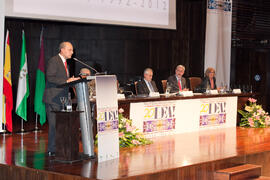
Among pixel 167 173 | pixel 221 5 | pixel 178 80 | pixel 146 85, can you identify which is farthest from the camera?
Answer: pixel 221 5

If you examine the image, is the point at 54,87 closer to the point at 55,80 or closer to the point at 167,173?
the point at 55,80

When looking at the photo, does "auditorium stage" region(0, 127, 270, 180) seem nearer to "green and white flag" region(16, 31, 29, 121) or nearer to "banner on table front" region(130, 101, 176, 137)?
"banner on table front" region(130, 101, 176, 137)

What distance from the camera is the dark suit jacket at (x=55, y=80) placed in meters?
5.15

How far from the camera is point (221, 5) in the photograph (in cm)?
1010

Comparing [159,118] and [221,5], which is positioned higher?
[221,5]

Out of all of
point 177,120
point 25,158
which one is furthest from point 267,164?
point 25,158

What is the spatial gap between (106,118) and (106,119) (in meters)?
0.01

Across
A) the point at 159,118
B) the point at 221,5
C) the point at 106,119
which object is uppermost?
the point at 221,5

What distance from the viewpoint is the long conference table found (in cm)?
642

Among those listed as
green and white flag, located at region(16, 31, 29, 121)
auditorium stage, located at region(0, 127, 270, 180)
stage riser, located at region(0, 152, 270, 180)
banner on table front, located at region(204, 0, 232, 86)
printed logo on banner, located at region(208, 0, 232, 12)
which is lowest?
stage riser, located at region(0, 152, 270, 180)

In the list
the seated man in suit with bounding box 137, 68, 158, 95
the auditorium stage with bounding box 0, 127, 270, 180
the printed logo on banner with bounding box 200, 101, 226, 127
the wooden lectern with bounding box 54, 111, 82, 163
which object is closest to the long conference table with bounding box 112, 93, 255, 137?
the printed logo on banner with bounding box 200, 101, 226, 127

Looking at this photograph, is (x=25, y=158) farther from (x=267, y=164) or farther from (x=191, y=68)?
(x=191, y=68)

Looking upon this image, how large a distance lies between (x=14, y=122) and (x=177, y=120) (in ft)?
8.62

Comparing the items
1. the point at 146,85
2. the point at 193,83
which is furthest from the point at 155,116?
the point at 193,83
